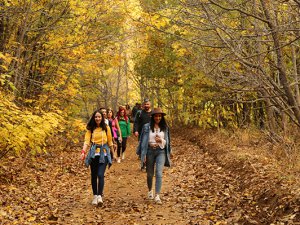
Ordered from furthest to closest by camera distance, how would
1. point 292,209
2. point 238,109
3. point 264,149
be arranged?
1. point 238,109
2. point 264,149
3. point 292,209

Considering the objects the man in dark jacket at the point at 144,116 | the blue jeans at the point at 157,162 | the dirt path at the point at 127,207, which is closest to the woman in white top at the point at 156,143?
the blue jeans at the point at 157,162

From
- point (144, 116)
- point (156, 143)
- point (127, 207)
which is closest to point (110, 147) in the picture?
point (156, 143)

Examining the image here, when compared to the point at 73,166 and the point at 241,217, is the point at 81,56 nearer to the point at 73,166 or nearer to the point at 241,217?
the point at 73,166

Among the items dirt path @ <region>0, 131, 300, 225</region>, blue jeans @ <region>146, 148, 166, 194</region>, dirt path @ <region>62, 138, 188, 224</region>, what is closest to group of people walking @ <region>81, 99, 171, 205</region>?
blue jeans @ <region>146, 148, 166, 194</region>

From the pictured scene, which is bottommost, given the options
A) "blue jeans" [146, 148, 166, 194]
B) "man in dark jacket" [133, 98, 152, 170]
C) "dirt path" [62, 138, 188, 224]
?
"dirt path" [62, 138, 188, 224]

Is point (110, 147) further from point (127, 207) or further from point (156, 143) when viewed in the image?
point (127, 207)

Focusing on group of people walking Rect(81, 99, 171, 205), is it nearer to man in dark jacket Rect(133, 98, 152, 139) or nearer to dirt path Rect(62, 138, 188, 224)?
dirt path Rect(62, 138, 188, 224)

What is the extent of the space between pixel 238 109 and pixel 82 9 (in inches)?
377

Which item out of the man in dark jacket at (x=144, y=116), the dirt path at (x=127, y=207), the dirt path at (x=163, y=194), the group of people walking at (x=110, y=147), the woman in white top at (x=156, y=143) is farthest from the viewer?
the man in dark jacket at (x=144, y=116)

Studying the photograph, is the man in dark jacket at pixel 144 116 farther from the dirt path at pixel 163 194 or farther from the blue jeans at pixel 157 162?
the blue jeans at pixel 157 162

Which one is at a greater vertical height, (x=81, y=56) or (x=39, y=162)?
(x=81, y=56)

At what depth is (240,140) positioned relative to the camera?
14359 millimetres

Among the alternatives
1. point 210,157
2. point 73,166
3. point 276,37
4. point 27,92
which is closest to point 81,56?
point 27,92

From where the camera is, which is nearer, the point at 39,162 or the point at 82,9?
the point at 82,9
